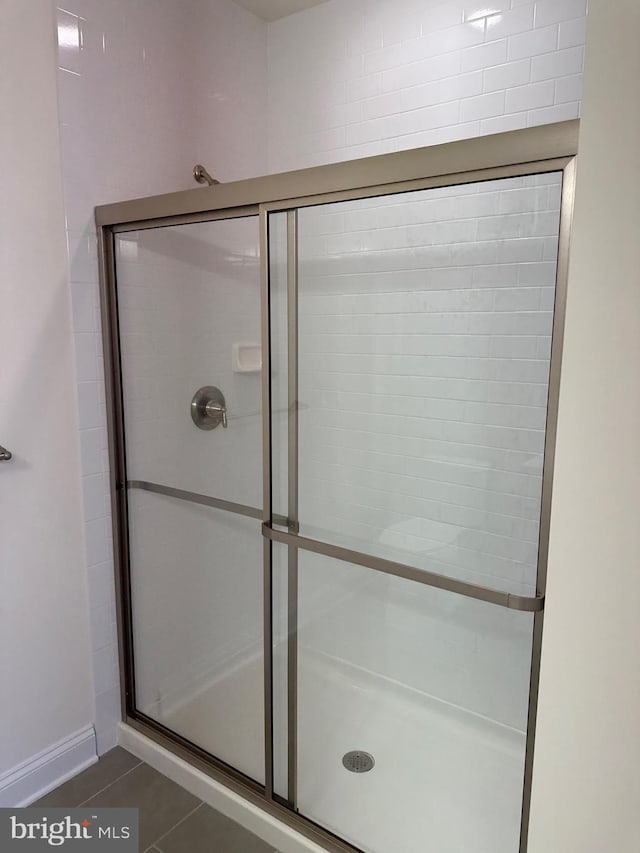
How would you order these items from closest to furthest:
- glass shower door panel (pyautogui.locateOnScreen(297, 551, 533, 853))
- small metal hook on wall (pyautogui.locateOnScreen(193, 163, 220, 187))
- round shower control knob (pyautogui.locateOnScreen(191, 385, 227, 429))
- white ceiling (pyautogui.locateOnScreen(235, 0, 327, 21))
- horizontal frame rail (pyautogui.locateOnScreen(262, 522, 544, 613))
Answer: horizontal frame rail (pyautogui.locateOnScreen(262, 522, 544, 613)), glass shower door panel (pyautogui.locateOnScreen(297, 551, 533, 853)), round shower control knob (pyautogui.locateOnScreen(191, 385, 227, 429)), small metal hook on wall (pyautogui.locateOnScreen(193, 163, 220, 187)), white ceiling (pyautogui.locateOnScreen(235, 0, 327, 21))

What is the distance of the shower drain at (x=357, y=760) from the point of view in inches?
68.8

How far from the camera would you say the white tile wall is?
1.78 m

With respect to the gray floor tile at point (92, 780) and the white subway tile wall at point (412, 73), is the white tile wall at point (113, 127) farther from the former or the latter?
the white subway tile wall at point (412, 73)

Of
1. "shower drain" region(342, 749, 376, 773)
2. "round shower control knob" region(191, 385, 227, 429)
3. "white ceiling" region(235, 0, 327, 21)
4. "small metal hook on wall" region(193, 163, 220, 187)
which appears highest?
"white ceiling" region(235, 0, 327, 21)

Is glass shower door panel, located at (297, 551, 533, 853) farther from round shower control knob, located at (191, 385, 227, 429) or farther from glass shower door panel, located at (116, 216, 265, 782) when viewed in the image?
round shower control knob, located at (191, 385, 227, 429)

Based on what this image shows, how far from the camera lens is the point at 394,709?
5.63ft

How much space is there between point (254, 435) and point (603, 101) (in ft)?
3.87

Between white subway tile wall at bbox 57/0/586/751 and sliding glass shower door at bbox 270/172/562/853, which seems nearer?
sliding glass shower door at bbox 270/172/562/853

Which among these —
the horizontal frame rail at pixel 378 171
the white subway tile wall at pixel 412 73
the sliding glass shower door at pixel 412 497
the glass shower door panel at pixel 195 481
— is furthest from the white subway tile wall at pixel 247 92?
the sliding glass shower door at pixel 412 497

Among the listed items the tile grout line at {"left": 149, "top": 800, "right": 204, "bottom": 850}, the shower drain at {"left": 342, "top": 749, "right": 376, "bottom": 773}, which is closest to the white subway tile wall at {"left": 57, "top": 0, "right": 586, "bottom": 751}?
the tile grout line at {"left": 149, "top": 800, "right": 204, "bottom": 850}

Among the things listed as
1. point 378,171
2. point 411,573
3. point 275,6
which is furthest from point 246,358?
point 275,6

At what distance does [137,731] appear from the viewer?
2.06 metres

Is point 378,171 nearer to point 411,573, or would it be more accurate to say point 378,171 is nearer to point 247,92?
point 411,573

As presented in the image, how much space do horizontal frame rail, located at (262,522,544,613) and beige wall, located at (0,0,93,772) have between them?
699 millimetres
